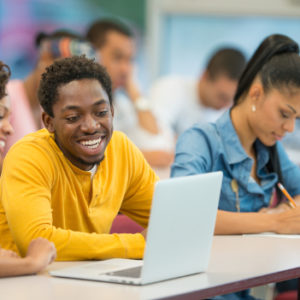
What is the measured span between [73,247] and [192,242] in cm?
30

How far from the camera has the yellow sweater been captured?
149 centimetres

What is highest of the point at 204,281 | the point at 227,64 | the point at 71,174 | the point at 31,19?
the point at 31,19

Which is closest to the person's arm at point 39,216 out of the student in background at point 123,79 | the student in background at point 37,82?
the student in background at point 37,82

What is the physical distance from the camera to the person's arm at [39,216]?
1478 millimetres

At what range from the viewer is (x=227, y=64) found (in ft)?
14.2

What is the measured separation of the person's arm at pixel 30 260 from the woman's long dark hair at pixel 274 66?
994mm

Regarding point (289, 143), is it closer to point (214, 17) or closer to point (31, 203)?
point (214, 17)

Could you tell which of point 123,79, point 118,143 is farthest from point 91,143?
point 123,79

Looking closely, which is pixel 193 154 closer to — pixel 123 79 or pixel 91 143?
pixel 91 143

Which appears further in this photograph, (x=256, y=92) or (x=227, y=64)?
(x=227, y=64)

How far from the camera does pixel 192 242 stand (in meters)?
1.39

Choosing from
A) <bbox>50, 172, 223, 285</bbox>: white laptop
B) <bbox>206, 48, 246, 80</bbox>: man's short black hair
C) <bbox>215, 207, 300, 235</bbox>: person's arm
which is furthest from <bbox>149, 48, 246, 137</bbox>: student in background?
<bbox>50, 172, 223, 285</bbox>: white laptop

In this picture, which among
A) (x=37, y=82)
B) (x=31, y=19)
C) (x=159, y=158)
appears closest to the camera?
(x=37, y=82)

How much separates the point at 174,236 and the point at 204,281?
0.13 m
